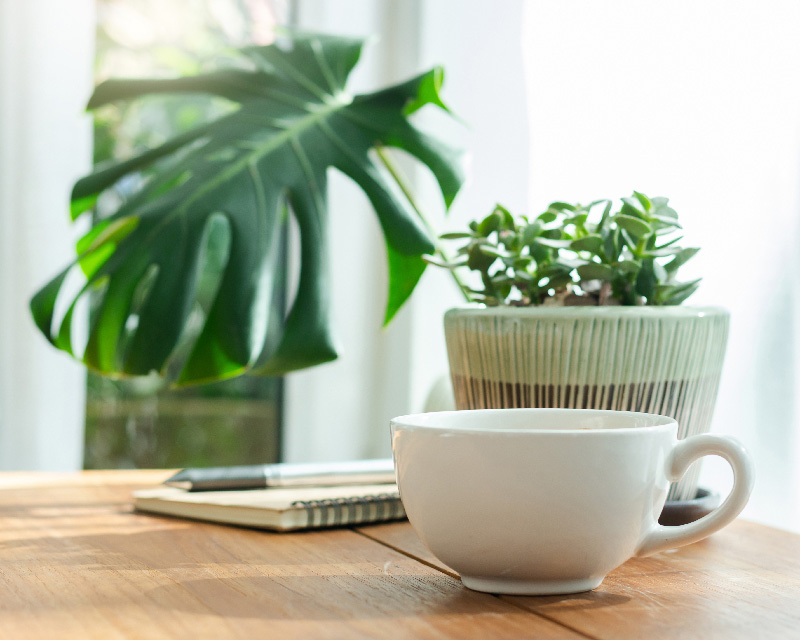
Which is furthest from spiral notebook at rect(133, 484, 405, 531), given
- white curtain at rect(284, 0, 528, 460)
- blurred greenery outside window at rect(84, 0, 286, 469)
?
blurred greenery outside window at rect(84, 0, 286, 469)

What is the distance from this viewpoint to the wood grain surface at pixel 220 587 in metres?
0.38

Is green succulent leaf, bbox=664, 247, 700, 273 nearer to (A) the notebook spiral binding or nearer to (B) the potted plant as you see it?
(B) the potted plant

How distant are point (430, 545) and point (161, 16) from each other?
1406 millimetres

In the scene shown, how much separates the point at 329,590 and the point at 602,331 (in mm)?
252

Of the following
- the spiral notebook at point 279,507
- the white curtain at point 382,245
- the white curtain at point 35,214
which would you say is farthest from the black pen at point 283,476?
the white curtain at point 35,214

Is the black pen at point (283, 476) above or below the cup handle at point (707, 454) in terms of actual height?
below

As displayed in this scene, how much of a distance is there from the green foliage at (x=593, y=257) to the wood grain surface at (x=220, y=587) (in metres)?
0.22

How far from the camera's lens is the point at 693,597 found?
44cm

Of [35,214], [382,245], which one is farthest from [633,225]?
[35,214]

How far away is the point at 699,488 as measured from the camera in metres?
0.66

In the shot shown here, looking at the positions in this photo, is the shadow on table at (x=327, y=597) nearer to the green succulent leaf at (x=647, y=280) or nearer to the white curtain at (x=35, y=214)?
the green succulent leaf at (x=647, y=280)

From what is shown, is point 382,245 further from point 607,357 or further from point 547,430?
point 547,430

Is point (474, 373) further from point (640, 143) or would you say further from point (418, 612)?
point (640, 143)

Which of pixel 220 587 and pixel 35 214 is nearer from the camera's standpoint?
pixel 220 587
